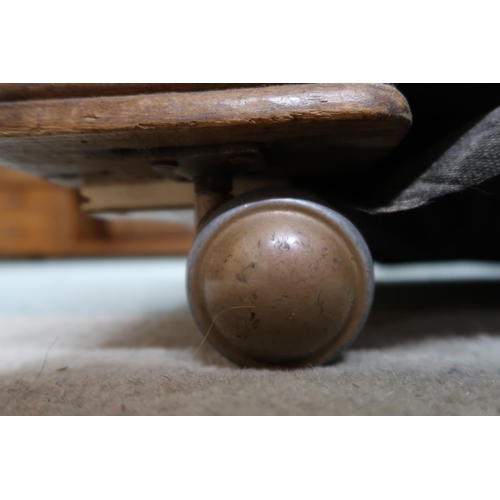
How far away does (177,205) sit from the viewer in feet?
3.02

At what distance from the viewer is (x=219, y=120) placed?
1.53 feet

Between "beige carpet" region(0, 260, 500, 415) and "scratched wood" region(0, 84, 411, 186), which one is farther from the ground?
"scratched wood" region(0, 84, 411, 186)

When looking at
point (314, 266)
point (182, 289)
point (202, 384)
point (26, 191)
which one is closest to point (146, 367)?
point (202, 384)

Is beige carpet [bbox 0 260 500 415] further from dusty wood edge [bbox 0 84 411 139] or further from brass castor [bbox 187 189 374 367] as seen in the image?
dusty wood edge [bbox 0 84 411 139]

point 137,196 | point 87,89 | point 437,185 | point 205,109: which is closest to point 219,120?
point 205,109

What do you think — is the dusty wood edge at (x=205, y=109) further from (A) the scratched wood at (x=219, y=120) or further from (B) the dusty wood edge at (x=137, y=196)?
(B) the dusty wood edge at (x=137, y=196)

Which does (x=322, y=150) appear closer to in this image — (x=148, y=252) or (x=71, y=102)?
(x=71, y=102)

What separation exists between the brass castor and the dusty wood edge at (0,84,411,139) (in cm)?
10

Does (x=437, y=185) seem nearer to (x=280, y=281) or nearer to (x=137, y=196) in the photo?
(x=280, y=281)

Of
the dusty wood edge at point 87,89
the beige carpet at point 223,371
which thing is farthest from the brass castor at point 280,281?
the dusty wood edge at point 87,89

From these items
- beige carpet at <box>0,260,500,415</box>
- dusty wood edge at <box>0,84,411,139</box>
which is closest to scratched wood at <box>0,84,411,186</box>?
dusty wood edge at <box>0,84,411,139</box>

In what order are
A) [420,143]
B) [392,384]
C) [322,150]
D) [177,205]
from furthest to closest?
[177,205] < [420,143] < [322,150] < [392,384]

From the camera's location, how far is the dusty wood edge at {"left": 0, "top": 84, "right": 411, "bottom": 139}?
45 cm

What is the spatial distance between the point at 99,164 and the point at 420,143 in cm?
51
